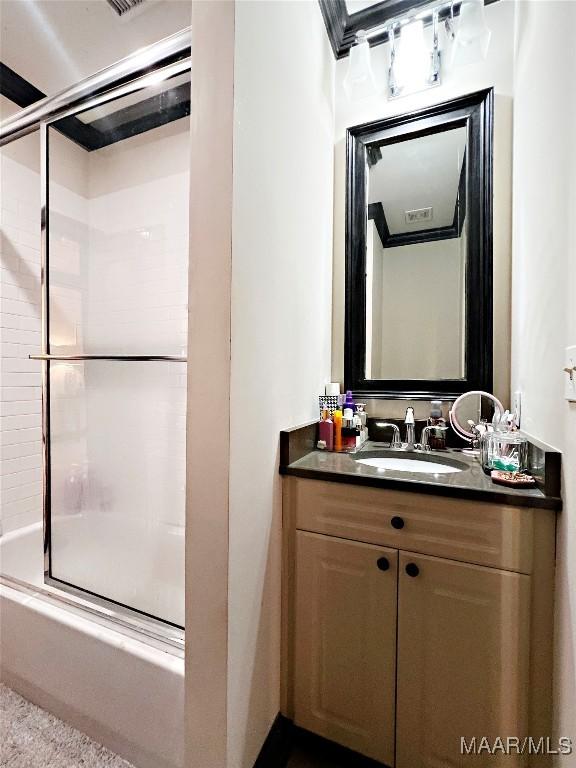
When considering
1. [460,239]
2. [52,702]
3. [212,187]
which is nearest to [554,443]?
[460,239]

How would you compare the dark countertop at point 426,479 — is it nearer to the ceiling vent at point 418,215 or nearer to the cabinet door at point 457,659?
the cabinet door at point 457,659

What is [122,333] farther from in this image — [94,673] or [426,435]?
[426,435]

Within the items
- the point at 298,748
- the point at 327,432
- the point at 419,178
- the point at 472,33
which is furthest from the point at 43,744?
the point at 472,33

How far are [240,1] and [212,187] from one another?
468 mm

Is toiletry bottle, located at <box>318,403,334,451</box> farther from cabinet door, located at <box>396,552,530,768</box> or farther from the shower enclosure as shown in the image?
the shower enclosure

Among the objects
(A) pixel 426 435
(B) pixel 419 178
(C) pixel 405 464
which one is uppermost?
(B) pixel 419 178

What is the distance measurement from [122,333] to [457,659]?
2.08 meters

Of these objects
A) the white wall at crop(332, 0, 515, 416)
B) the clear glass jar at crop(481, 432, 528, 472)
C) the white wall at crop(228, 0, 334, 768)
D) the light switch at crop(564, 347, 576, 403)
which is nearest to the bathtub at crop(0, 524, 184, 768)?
the white wall at crop(228, 0, 334, 768)

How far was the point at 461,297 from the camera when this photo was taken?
1.47 metres

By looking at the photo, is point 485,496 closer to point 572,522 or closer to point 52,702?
point 572,522

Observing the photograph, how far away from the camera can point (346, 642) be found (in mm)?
1032

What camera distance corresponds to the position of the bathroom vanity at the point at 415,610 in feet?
2.84

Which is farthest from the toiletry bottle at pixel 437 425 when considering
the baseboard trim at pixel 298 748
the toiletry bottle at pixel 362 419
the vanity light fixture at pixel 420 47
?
the vanity light fixture at pixel 420 47

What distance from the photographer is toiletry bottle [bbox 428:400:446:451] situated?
140cm
